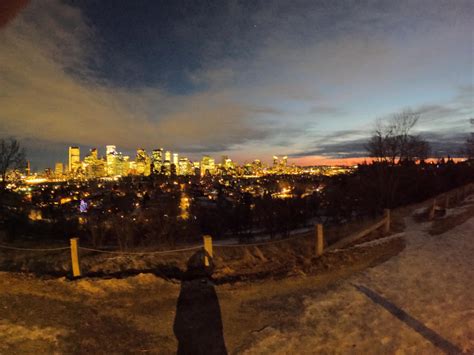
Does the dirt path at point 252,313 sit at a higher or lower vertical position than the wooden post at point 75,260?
lower

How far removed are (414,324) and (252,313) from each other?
8.97 feet

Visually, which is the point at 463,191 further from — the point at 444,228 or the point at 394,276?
the point at 394,276

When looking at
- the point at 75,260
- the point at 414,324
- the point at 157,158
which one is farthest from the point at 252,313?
the point at 157,158

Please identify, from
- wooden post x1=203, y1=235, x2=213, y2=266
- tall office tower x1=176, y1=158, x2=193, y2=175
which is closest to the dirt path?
wooden post x1=203, y1=235, x2=213, y2=266

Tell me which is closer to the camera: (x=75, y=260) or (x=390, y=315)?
(x=390, y=315)

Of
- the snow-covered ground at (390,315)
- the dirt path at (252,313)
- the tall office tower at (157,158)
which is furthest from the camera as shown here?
the tall office tower at (157,158)

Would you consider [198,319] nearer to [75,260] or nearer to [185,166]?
[75,260]

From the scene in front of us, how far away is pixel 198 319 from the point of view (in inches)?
220

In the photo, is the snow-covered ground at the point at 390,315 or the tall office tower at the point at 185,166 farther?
the tall office tower at the point at 185,166

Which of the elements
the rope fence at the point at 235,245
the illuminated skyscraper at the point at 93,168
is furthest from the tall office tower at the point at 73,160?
the rope fence at the point at 235,245

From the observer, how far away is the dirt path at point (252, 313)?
15.4 feet

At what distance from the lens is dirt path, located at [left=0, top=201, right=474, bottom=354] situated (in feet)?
15.4

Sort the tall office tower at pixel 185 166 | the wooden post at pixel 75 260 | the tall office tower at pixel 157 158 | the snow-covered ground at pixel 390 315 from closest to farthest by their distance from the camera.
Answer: the snow-covered ground at pixel 390 315 < the wooden post at pixel 75 260 < the tall office tower at pixel 157 158 < the tall office tower at pixel 185 166

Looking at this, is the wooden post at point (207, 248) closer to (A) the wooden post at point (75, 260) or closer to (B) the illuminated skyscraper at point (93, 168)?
(A) the wooden post at point (75, 260)
